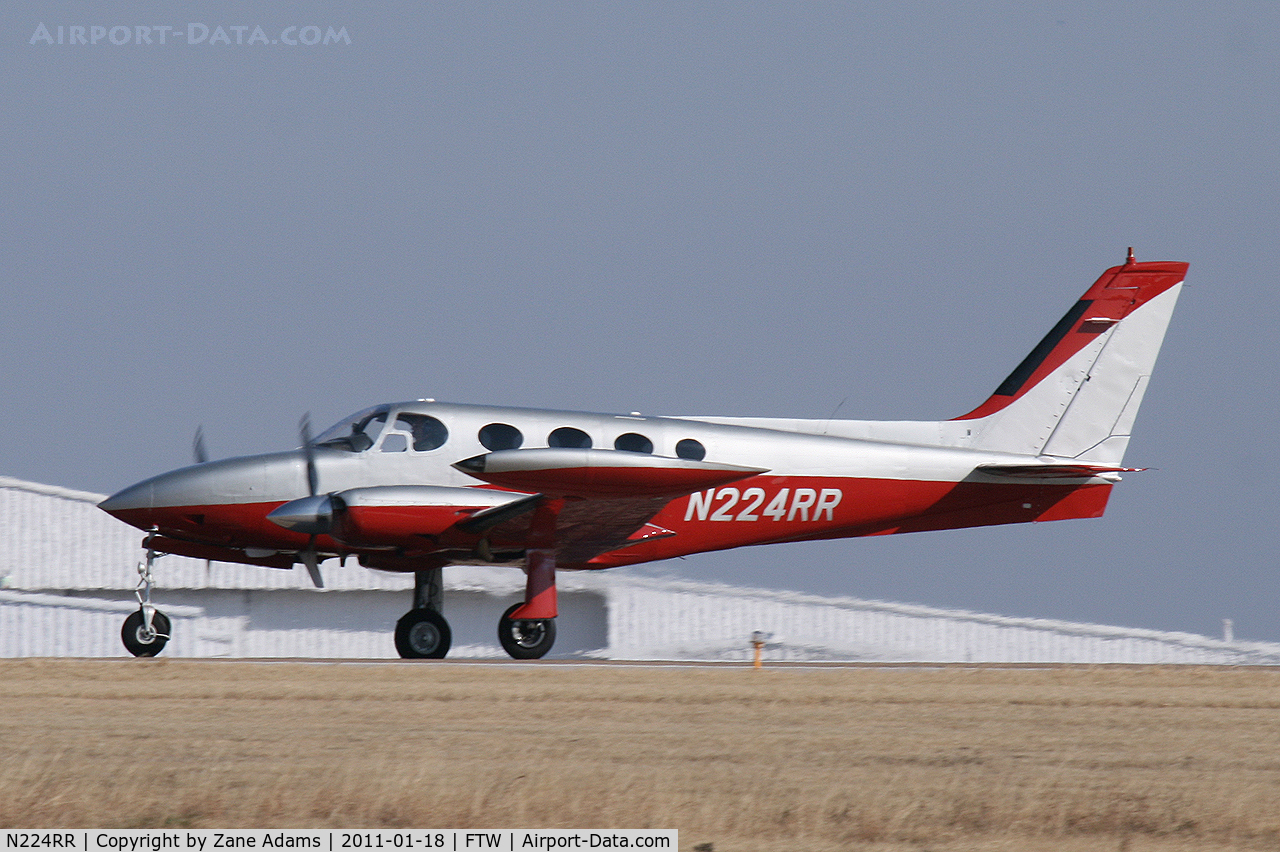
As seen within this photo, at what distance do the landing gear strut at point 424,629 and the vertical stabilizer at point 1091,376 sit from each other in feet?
23.7

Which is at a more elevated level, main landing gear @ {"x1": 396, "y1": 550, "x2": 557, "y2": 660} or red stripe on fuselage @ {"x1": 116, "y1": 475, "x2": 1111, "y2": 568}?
red stripe on fuselage @ {"x1": 116, "y1": 475, "x2": 1111, "y2": 568}

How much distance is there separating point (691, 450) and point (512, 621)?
9.46 feet

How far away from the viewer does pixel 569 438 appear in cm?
1602

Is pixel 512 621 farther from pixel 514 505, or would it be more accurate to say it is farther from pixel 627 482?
pixel 627 482

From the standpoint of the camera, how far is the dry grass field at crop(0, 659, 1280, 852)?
7352 millimetres

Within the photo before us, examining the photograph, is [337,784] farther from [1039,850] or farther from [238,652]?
[238,652]

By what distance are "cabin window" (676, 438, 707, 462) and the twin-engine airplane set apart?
0.02m

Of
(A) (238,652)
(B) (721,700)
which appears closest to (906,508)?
(B) (721,700)

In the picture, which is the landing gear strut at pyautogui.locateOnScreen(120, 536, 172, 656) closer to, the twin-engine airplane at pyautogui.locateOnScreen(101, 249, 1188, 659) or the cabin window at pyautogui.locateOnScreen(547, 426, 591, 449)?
the twin-engine airplane at pyautogui.locateOnScreen(101, 249, 1188, 659)

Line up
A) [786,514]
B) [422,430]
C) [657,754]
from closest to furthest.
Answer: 1. [657,754]
2. [422,430]
3. [786,514]

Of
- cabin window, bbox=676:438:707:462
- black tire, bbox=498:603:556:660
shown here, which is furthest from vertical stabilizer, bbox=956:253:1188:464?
black tire, bbox=498:603:556:660

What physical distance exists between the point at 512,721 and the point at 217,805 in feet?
11.9
